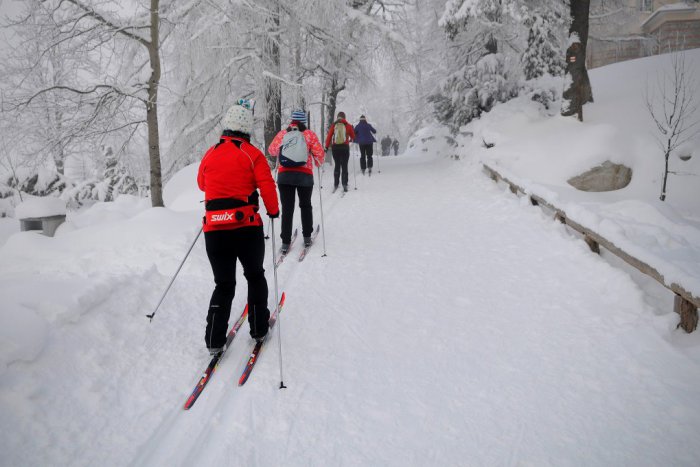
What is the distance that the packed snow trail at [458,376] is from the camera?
264 cm

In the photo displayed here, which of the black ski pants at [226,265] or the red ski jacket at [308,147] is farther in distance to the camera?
the red ski jacket at [308,147]

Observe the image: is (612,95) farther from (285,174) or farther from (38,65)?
(38,65)

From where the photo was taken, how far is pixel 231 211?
3.45 meters

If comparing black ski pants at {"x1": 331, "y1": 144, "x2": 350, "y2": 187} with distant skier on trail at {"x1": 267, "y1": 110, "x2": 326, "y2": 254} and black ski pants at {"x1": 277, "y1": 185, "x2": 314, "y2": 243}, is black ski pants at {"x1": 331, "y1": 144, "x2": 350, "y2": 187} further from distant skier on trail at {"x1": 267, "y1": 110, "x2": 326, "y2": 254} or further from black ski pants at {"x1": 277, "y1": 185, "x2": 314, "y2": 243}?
black ski pants at {"x1": 277, "y1": 185, "x2": 314, "y2": 243}

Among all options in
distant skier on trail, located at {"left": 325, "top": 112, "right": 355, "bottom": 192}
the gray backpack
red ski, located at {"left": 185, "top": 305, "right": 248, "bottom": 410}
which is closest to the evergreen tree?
distant skier on trail, located at {"left": 325, "top": 112, "right": 355, "bottom": 192}

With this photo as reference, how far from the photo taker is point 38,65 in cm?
762

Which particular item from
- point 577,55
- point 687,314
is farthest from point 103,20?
point 577,55

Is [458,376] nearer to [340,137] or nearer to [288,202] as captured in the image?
[288,202]

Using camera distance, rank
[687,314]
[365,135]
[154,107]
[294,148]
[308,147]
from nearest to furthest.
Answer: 1. [687,314]
2. [294,148]
3. [308,147]
4. [154,107]
5. [365,135]

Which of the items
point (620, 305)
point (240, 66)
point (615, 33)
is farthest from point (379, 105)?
point (620, 305)

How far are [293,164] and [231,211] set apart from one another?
3060 mm

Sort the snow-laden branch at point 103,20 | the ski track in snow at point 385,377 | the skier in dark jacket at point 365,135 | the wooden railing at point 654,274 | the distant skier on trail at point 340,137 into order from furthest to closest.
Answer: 1. the skier in dark jacket at point 365,135
2. the distant skier on trail at point 340,137
3. the snow-laden branch at point 103,20
4. the wooden railing at point 654,274
5. the ski track in snow at point 385,377

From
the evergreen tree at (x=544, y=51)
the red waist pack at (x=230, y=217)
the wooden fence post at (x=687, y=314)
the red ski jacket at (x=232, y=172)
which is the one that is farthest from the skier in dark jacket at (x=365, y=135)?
the wooden fence post at (x=687, y=314)

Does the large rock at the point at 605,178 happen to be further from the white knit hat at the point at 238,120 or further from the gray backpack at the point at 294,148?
the white knit hat at the point at 238,120
